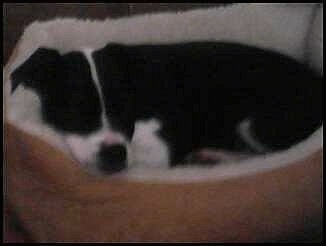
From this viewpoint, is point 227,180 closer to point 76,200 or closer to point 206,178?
point 206,178

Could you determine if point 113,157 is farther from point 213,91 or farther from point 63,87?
point 213,91

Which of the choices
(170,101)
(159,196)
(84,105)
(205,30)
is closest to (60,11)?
(205,30)

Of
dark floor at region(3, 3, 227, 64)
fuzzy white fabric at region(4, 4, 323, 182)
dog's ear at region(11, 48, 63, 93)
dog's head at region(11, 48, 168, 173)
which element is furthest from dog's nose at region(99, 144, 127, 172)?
dark floor at region(3, 3, 227, 64)

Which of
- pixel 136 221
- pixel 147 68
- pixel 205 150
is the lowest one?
pixel 205 150

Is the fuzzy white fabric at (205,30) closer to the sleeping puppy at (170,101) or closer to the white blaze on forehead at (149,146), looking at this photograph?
the sleeping puppy at (170,101)

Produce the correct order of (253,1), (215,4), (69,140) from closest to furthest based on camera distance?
(69,140) < (253,1) < (215,4)

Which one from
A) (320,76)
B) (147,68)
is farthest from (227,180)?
(320,76)
